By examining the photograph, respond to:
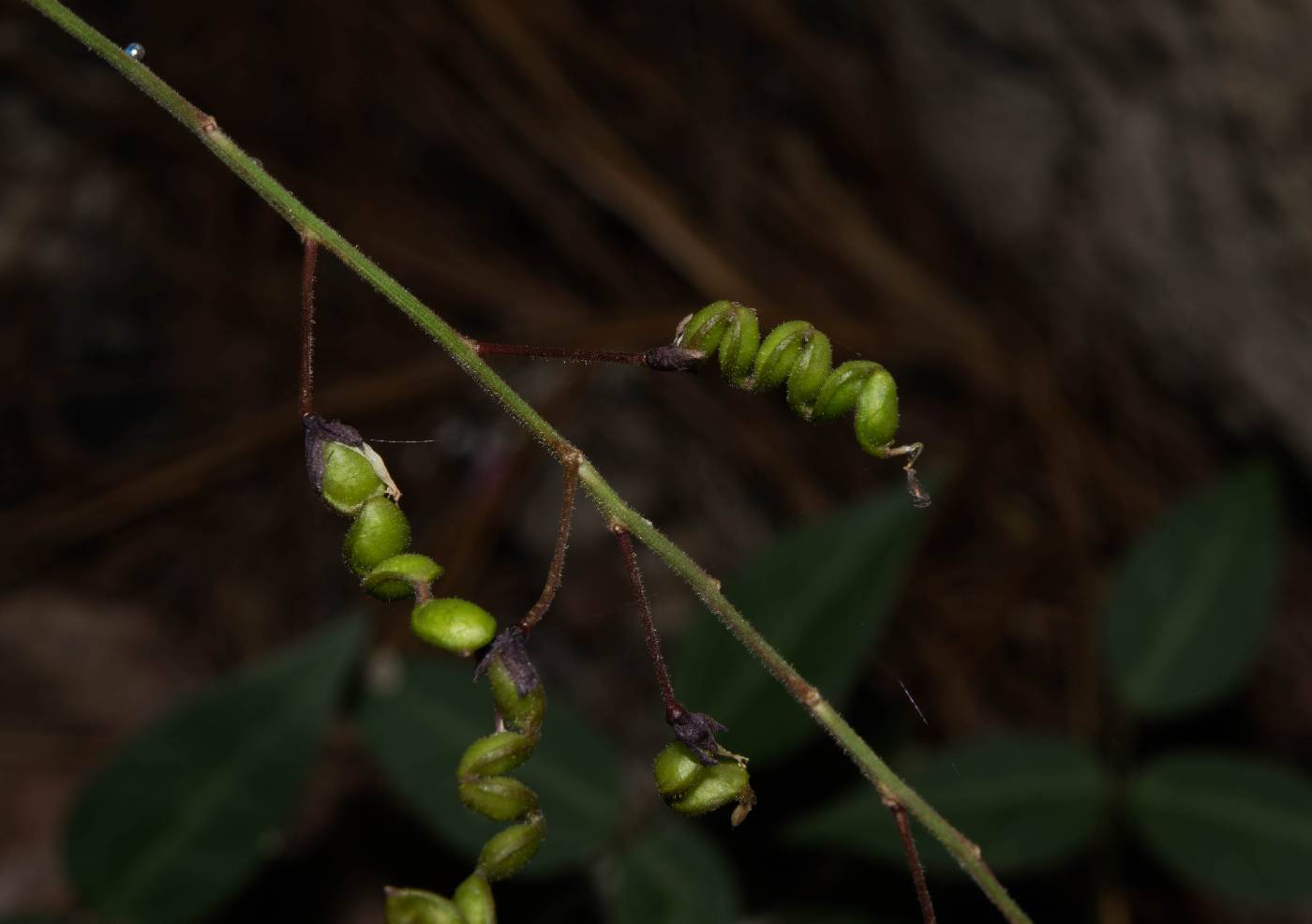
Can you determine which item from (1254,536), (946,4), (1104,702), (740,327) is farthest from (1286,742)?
→ (740,327)

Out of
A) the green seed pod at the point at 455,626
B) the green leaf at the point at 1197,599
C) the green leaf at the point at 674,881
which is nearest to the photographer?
the green seed pod at the point at 455,626

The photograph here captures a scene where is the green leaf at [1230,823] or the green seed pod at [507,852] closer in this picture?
the green seed pod at [507,852]

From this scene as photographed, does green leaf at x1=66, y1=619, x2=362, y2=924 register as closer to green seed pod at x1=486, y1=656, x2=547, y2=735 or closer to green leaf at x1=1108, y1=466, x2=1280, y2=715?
green seed pod at x1=486, y1=656, x2=547, y2=735

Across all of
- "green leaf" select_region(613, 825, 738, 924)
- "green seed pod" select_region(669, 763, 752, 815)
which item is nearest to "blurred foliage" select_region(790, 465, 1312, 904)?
"green leaf" select_region(613, 825, 738, 924)

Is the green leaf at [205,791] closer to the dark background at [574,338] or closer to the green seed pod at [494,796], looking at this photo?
the dark background at [574,338]

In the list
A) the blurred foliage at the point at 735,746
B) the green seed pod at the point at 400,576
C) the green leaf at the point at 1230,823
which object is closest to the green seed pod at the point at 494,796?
the green seed pod at the point at 400,576
